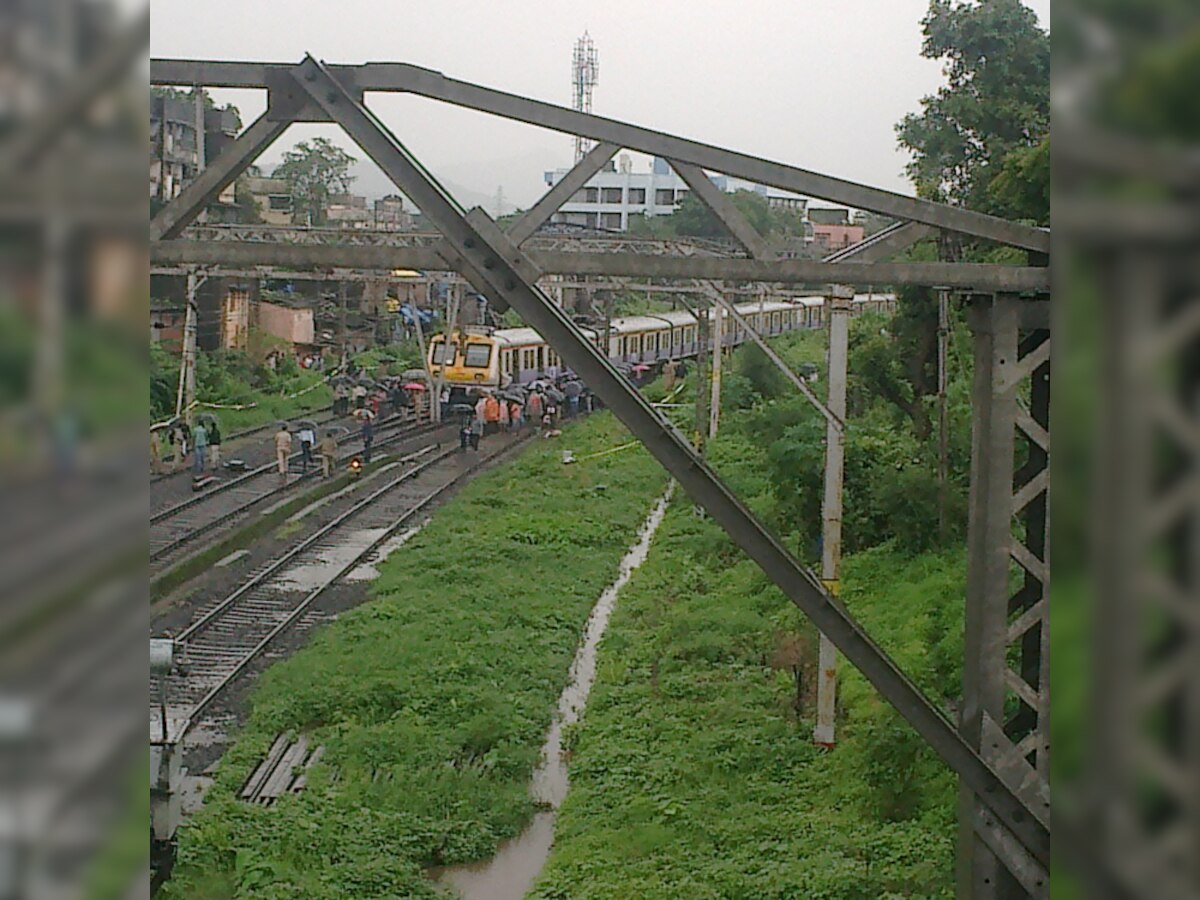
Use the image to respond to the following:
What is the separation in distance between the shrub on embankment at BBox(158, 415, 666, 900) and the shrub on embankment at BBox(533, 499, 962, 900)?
16.5 inches

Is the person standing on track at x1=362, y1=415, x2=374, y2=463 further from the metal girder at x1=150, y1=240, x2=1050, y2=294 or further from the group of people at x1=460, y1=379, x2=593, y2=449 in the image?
the metal girder at x1=150, y1=240, x2=1050, y2=294

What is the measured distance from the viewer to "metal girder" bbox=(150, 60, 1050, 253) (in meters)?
2.19

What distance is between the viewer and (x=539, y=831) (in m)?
6.30

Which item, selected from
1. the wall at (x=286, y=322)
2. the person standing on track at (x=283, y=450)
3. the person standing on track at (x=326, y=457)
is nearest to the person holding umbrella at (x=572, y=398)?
the wall at (x=286, y=322)

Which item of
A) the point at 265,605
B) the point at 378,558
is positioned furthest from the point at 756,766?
the point at 378,558

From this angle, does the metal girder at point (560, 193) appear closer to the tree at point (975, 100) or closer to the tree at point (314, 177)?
the tree at point (975, 100)

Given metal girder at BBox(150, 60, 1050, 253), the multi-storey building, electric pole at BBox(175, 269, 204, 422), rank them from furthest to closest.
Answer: electric pole at BBox(175, 269, 204, 422) → the multi-storey building → metal girder at BBox(150, 60, 1050, 253)

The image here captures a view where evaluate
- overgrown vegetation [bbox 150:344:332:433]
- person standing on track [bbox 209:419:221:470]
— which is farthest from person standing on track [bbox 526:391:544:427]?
person standing on track [bbox 209:419:221:470]

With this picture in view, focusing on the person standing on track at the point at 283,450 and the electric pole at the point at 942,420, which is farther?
the person standing on track at the point at 283,450

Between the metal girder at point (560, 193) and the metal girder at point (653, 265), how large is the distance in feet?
0.19

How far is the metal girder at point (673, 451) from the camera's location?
2240mm
